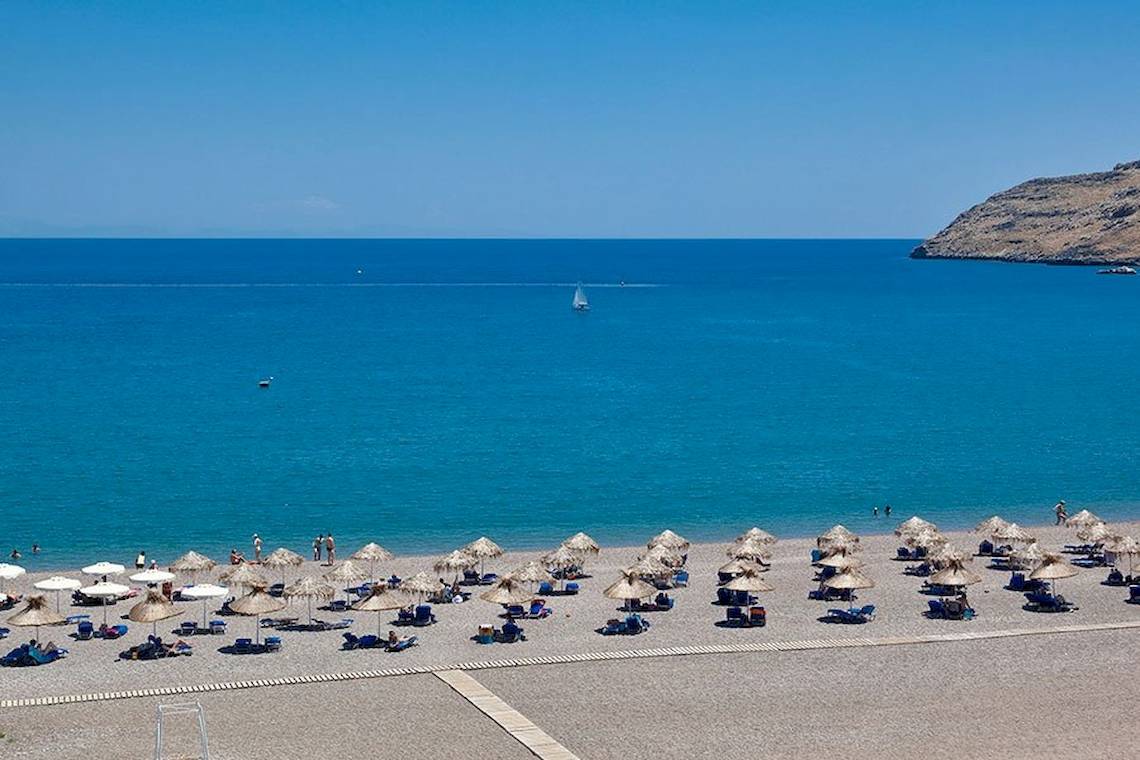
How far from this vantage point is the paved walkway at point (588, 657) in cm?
3022

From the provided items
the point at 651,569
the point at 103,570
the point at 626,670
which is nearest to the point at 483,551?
the point at 651,569

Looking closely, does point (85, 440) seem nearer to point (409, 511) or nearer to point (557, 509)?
point (409, 511)

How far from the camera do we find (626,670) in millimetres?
32188

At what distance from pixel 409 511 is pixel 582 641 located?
2075 cm

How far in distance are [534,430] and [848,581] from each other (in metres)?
37.9

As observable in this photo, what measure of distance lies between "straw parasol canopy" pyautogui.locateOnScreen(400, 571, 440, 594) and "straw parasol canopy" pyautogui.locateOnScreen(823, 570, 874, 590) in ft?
37.1

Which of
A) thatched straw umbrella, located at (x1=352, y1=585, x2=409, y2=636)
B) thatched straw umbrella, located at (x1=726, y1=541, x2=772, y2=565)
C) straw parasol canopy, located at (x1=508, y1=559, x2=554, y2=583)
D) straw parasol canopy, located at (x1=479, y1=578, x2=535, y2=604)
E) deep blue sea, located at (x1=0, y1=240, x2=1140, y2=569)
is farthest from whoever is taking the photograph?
deep blue sea, located at (x1=0, y1=240, x2=1140, y2=569)

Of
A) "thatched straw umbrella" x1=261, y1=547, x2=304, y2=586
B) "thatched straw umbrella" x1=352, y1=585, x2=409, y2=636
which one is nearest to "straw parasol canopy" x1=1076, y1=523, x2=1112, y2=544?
"thatched straw umbrella" x1=352, y1=585, x2=409, y2=636

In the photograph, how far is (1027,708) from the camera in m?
29.3

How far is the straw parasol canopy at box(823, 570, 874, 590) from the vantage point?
3834cm

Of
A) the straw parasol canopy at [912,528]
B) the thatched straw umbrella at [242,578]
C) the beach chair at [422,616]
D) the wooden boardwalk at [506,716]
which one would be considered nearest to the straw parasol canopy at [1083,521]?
the straw parasol canopy at [912,528]

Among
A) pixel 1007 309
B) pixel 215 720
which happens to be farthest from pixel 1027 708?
pixel 1007 309

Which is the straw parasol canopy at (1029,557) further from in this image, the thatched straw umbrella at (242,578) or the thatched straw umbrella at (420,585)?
the thatched straw umbrella at (242,578)

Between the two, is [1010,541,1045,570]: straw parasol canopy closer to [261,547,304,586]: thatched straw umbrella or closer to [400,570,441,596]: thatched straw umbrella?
[400,570,441,596]: thatched straw umbrella
